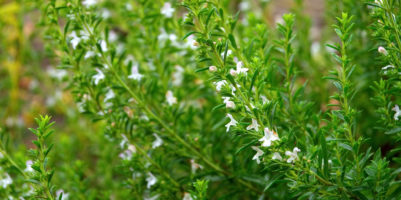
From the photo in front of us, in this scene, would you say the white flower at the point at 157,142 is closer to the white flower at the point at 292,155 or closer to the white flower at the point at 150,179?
the white flower at the point at 150,179

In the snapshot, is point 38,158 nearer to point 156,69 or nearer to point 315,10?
point 156,69

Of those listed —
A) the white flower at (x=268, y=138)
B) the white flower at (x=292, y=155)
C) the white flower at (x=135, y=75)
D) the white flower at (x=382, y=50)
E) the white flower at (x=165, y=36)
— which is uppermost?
the white flower at (x=165, y=36)

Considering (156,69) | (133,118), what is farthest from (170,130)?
(156,69)

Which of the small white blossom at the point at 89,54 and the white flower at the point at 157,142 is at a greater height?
the small white blossom at the point at 89,54

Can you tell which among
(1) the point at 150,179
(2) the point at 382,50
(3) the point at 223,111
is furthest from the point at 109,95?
(2) the point at 382,50

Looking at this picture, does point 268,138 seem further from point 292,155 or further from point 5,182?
point 5,182

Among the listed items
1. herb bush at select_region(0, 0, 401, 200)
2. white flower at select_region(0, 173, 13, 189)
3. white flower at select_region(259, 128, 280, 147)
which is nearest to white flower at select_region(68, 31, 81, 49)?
herb bush at select_region(0, 0, 401, 200)

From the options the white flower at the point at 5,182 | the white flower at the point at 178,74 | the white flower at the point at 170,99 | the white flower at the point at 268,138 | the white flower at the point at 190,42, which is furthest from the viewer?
the white flower at the point at 178,74

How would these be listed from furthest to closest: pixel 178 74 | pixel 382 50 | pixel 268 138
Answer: pixel 178 74
pixel 382 50
pixel 268 138

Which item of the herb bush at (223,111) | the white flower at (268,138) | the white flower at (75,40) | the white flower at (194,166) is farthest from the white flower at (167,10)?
the white flower at (268,138)
